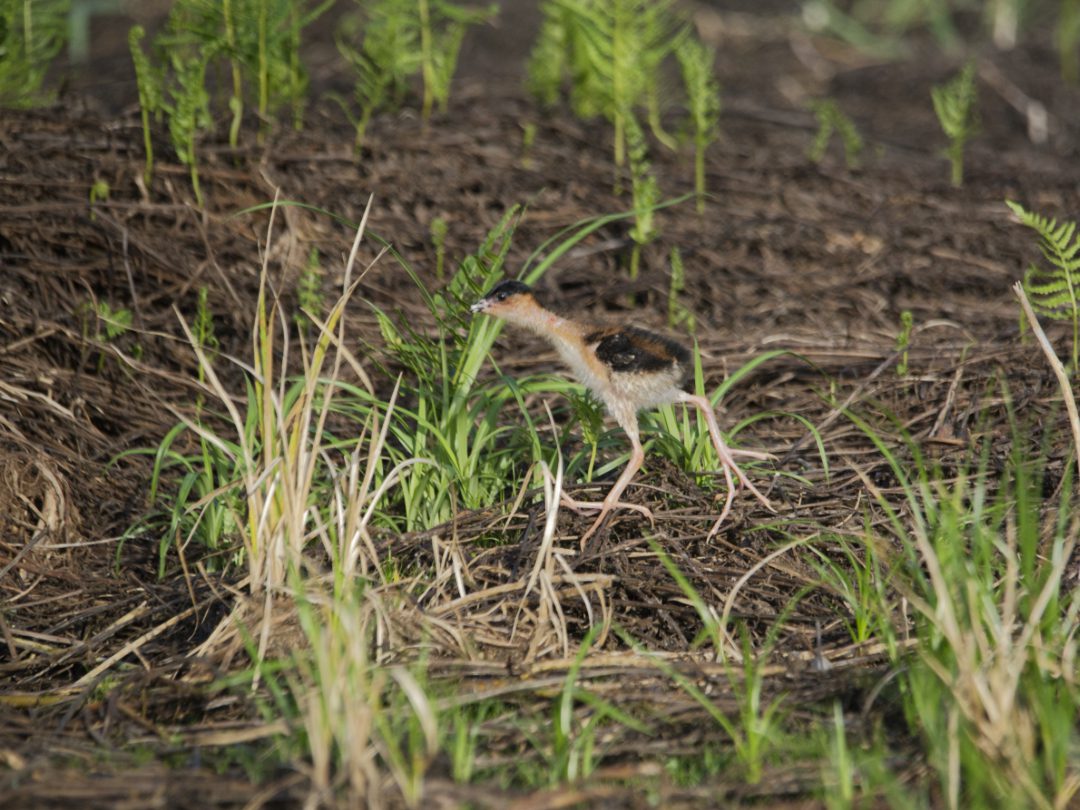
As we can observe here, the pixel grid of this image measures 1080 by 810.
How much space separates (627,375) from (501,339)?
165 cm

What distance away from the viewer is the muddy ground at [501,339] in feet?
11.2

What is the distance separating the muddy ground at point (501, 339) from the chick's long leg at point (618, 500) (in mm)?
79

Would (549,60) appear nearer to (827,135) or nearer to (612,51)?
(612,51)

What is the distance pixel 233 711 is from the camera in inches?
134

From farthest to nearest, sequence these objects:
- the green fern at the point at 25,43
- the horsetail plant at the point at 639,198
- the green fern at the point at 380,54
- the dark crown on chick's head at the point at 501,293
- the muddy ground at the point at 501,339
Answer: the green fern at the point at 380,54
the green fern at the point at 25,43
the horsetail plant at the point at 639,198
the dark crown on chick's head at the point at 501,293
the muddy ground at the point at 501,339

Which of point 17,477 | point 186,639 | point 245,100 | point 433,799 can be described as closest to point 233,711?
point 186,639

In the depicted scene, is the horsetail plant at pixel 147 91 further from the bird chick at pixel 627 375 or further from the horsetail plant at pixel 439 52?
the bird chick at pixel 627 375

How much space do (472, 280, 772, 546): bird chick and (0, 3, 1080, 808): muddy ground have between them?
0.46ft

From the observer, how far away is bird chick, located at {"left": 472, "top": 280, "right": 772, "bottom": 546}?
162 inches

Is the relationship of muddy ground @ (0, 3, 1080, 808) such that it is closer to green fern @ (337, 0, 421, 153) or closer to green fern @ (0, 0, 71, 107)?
green fern @ (0, 0, 71, 107)

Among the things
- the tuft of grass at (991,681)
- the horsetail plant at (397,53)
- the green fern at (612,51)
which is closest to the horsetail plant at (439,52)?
the horsetail plant at (397,53)

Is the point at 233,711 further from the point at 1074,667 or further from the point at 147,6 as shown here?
the point at 147,6

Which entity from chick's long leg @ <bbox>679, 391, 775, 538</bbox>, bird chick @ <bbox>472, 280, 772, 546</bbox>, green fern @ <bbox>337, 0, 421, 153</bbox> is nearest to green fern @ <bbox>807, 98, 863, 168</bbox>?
green fern @ <bbox>337, 0, 421, 153</bbox>

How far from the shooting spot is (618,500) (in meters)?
4.13
